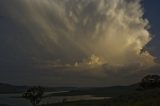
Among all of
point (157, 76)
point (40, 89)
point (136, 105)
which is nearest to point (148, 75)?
point (157, 76)

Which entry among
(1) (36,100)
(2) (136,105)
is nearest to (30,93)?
(1) (36,100)

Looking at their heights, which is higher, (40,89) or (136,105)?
(40,89)

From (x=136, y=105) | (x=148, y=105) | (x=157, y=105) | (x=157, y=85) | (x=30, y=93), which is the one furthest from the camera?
(x=30, y=93)

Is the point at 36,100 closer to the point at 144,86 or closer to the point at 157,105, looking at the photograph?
the point at 144,86

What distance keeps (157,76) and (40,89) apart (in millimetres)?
36435

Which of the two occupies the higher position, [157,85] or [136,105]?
[157,85]

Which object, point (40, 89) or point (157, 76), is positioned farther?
point (40, 89)

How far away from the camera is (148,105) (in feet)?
151

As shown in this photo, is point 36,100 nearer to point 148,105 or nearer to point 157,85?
point 157,85

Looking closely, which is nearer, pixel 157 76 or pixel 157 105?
pixel 157 105

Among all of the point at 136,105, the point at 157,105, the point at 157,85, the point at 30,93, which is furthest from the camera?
the point at 30,93

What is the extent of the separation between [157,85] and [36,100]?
123 ft

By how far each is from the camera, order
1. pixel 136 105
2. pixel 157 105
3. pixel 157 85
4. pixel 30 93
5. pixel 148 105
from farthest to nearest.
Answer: pixel 30 93, pixel 157 85, pixel 136 105, pixel 148 105, pixel 157 105

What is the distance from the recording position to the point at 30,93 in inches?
4606
